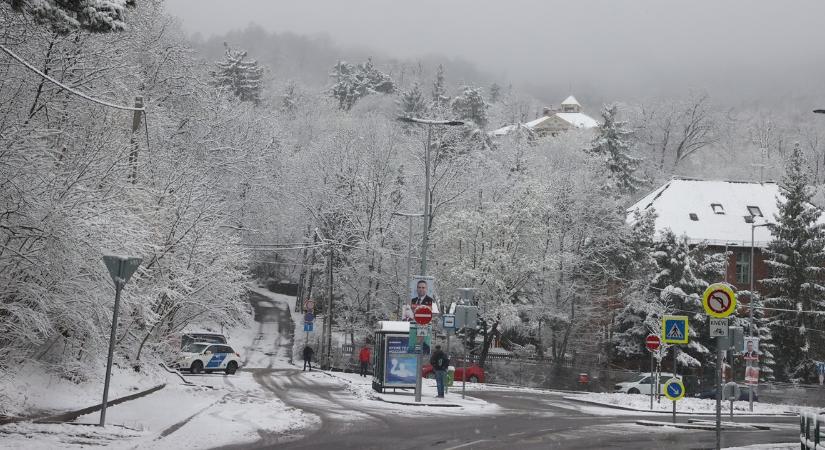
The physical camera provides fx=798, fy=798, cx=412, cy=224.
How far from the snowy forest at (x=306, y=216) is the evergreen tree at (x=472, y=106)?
1065 cm

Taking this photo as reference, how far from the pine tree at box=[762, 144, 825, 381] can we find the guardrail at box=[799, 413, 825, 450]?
40.1 m

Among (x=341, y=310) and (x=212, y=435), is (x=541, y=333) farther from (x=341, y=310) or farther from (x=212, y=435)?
(x=212, y=435)

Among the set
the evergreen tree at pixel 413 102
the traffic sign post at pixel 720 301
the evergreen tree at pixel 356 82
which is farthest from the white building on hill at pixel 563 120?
the traffic sign post at pixel 720 301

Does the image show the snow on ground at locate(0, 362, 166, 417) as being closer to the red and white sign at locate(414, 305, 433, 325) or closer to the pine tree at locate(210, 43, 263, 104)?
the red and white sign at locate(414, 305, 433, 325)

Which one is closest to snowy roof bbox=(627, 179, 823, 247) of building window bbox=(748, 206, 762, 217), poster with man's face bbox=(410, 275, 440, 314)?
building window bbox=(748, 206, 762, 217)

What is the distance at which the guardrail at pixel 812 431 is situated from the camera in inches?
482

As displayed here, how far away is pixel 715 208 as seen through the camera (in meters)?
62.7

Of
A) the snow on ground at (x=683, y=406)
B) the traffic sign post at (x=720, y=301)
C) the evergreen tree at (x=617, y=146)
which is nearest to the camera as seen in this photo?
the traffic sign post at (x=720, y=301)

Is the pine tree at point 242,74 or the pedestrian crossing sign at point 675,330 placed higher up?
the pine tree at point 242,74

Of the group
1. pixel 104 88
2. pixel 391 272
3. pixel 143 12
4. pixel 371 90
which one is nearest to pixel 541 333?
pixel 391 272

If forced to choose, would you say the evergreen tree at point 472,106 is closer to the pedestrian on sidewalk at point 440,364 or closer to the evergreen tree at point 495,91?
the pedestrian on sidewalk at point 440,364

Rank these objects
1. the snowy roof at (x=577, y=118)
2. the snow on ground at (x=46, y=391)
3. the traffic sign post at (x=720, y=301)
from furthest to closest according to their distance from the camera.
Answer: the snowy roof at (x=577, y=118)
the snow on ground at (x=46, y=391)
the traffic sign post at (x=720, y=301)

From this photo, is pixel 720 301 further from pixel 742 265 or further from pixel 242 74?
pixel 242 74

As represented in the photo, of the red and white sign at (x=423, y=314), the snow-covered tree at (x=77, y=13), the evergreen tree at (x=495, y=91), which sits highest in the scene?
the evergreen tree at (x=495, y=91)
